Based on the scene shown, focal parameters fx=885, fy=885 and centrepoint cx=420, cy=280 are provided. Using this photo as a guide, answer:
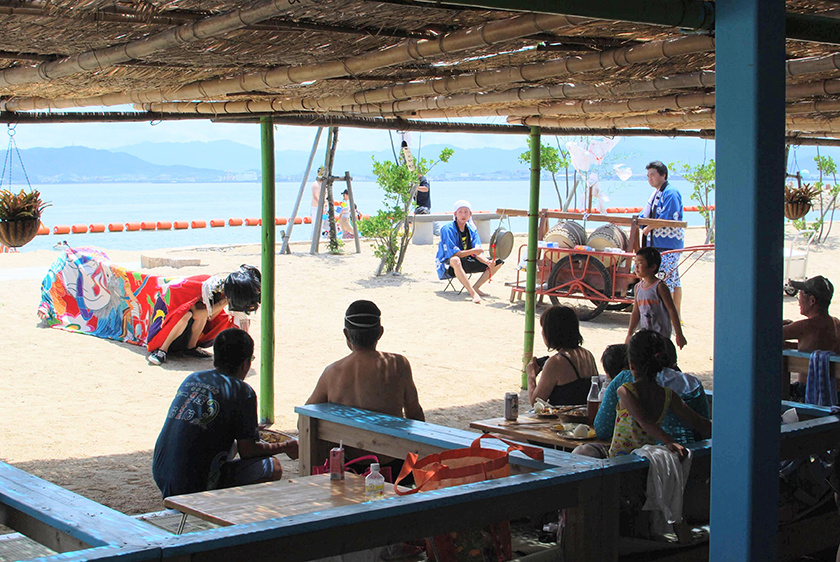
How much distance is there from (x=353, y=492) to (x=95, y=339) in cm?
628

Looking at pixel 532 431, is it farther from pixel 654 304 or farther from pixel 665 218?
pixel 665 218

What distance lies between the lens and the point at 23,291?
10867 millimetres

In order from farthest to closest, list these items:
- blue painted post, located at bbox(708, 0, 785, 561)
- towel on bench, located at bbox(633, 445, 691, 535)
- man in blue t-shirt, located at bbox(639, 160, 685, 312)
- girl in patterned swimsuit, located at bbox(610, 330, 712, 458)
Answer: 1. man in blue t-shirt, located at bbox(639, 160, 685, 312)
2. girl in patterned swimsuit, located at bbox(610, 330, 712, 458)
3. towel on bench, located at bbox(633, 445, 691, 535)
4. blue painted post, located at bbox(708, 0, 785, 561)

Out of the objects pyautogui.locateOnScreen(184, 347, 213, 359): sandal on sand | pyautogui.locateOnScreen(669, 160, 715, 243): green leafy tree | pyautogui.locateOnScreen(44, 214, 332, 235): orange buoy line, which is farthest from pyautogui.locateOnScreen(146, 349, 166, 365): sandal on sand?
pyautogui.locateOnScreen(44, 214, 332, 235): orange buoy line

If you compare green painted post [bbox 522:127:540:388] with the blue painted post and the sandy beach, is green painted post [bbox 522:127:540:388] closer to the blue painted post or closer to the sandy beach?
the sandy beach

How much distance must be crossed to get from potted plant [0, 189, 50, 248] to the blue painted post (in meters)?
4.73

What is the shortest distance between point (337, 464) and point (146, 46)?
1.90 metres

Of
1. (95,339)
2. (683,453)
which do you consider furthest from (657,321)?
(95,339)

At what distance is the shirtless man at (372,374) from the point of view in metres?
3.80

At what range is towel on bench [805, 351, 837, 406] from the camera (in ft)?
15.8

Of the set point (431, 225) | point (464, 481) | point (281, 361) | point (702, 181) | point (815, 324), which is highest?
point (702, 181)

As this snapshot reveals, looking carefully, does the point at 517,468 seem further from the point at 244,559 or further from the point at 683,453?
the point at 244,559

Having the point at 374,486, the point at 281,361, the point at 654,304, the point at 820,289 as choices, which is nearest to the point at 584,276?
the point at 281,361

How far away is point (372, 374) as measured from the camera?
12.5 feet
